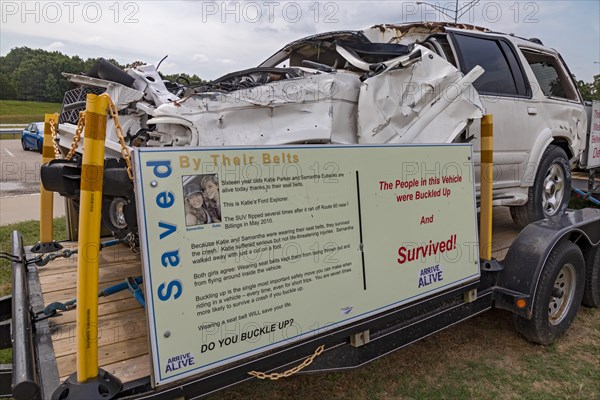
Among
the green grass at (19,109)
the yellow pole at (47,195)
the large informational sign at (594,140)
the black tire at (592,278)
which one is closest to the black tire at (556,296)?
the black tire at (592,278)

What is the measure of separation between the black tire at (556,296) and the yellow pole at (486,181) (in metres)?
0.57

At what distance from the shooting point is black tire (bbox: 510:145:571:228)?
498 cm

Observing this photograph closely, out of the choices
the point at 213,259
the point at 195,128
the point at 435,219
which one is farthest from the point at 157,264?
the point at 435,219

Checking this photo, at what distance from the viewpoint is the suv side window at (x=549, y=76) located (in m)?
5.19

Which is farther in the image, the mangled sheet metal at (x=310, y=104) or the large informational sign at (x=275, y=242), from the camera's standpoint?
the mangled sheet metal at (x=310, y=104)

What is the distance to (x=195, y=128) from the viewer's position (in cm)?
298

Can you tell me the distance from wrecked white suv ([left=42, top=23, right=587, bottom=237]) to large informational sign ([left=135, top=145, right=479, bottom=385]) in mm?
481

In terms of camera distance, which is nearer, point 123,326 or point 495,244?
point 123,326

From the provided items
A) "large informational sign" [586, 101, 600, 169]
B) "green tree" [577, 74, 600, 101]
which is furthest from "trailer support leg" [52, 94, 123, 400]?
"green tree" [577, 74, 600, 101]

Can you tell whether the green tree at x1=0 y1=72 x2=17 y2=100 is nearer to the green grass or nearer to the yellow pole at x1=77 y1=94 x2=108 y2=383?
the green grass

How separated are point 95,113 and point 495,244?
3.70 metres

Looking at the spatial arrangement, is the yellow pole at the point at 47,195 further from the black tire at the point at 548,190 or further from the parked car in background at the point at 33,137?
the parked car in background at the point at 33,137

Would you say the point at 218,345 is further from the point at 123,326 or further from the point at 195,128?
the point at 195,128

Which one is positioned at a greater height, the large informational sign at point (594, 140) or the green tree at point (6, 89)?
the green tree at point (6, 89)
